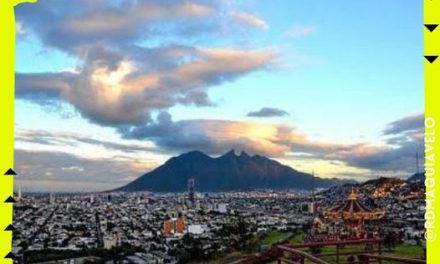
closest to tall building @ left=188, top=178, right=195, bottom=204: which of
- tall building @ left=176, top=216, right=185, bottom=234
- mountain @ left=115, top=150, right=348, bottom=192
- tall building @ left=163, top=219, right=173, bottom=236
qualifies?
mountain @ left=115, top=150, right=348, bottom=192

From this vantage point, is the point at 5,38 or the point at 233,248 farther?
the point at 233,248

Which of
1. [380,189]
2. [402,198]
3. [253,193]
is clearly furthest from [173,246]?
[253,193]

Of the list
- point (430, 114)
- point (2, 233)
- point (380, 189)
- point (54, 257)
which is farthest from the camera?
point (380, 189)

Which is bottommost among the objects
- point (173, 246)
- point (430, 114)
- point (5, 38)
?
point (173, 246)

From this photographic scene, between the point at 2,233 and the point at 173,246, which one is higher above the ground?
the point at 2,233

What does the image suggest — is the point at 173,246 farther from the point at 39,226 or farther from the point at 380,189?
the point at 380,189

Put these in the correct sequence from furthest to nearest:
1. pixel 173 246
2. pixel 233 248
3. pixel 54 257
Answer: pixel 173 246 → pixel 233 248 → pixel 54 257

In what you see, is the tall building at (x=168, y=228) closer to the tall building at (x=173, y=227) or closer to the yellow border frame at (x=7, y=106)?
the tall building at (x=173, y=227)

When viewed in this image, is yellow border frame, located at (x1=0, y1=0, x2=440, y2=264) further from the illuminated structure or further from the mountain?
the mountain
